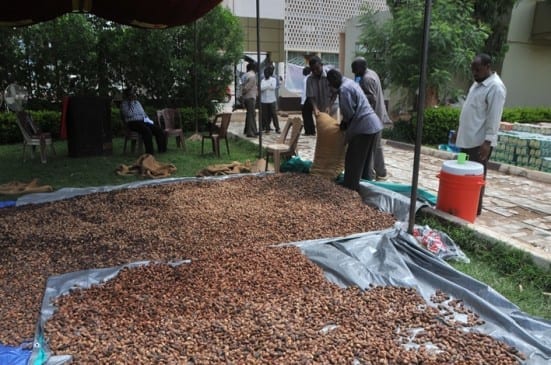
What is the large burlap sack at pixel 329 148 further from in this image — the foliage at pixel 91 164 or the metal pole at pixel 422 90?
the foliage at pixel 91 164

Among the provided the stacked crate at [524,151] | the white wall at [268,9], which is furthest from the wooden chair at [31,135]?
the white wall at [268,9]

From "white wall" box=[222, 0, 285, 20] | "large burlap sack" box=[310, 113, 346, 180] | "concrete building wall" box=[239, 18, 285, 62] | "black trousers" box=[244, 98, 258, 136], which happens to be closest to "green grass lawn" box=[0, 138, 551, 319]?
"black trousers" box=[244, 98, 258, 136]

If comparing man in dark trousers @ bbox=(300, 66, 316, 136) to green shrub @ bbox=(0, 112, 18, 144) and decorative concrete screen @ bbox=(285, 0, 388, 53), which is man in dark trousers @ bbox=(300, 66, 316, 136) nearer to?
green shrub @ bbox=(0, 112, 18, 144)

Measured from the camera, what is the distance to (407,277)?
295 cm

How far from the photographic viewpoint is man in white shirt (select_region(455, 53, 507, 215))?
3.88 m

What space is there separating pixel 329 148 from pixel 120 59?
20.8 feet

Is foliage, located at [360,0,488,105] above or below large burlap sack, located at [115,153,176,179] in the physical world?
above

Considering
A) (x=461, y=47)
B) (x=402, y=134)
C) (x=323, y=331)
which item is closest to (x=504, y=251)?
(x=323, y=331)

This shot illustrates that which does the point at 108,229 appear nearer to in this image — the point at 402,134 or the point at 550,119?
the point at 402,134

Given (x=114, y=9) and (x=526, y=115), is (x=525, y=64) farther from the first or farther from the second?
(x=114, y=9)

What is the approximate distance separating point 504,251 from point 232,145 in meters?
6.05

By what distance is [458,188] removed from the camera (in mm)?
3941

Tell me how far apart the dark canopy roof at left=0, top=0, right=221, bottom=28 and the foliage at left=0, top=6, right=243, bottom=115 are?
2.50 metres

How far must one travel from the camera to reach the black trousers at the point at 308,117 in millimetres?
9070
